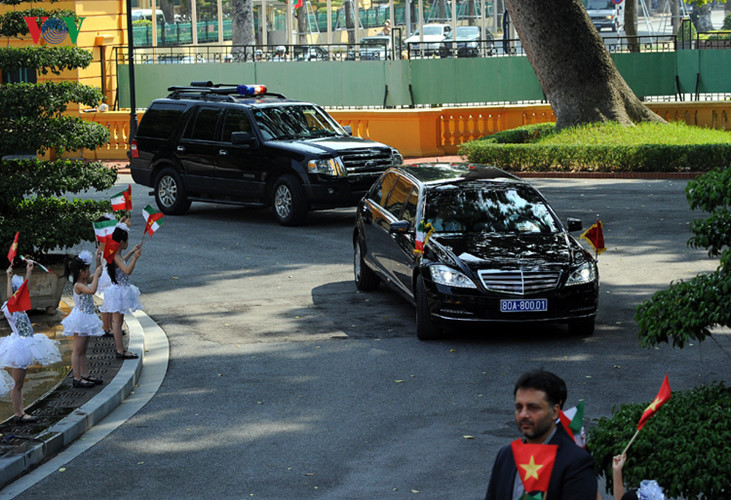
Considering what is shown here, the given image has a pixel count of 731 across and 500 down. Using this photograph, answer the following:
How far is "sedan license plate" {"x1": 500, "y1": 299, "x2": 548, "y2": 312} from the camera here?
1154 centimetres

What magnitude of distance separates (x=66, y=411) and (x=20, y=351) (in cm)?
79

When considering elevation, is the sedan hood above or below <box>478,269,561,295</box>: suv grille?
above

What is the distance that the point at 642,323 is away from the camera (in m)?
6.22

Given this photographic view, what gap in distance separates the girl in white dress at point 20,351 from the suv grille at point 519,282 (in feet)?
14.4

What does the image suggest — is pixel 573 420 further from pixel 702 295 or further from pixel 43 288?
pixel 43 288

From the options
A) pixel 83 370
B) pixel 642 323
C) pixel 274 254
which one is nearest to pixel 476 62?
pixel 274 254

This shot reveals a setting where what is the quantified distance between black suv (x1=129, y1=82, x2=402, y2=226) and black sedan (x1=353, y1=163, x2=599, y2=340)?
545 centimetres

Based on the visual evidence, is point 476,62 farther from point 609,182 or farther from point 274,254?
point 274,254

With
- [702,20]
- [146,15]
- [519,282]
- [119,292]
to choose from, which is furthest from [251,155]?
[702,20]

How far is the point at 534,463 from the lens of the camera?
181 inches

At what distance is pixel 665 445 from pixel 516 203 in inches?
298

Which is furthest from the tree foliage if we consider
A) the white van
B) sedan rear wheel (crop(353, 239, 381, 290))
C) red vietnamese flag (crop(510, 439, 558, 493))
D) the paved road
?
the white van

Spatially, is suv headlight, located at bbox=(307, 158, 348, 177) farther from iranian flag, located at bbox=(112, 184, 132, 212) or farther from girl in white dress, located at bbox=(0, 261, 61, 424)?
girl in white dress, located at bbox=(0, 261, 61, 424)

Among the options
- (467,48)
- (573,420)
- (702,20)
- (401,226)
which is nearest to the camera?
(573,420)
